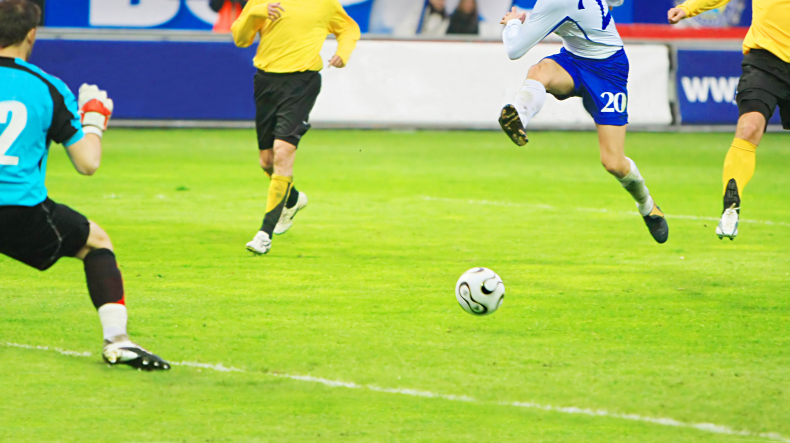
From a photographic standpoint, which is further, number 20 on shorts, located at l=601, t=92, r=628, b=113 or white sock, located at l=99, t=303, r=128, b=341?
number 20 on shorts, located at l=601, t=92, r=628, b=113

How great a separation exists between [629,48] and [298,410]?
1465 cm

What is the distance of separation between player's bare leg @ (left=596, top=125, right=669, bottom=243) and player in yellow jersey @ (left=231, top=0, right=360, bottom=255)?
2.25 m

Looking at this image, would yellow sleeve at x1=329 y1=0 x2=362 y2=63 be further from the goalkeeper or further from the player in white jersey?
the goalkeeper

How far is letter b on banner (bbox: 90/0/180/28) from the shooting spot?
25.8 meters

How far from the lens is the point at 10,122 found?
15.3 feet

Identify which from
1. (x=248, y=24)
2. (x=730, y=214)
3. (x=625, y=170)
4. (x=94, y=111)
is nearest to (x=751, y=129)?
(x=730, y=214)

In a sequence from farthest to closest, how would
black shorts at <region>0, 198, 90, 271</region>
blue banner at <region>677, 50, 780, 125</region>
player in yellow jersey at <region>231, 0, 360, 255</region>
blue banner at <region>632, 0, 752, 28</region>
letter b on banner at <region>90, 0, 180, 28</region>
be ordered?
blue banner at <region>632, 0, 752, 28</region>
letter b on banner at <region>90, 0, 180, 28</region>
blue banner at <region>677, 50, 780, 125</region>
player in yellow jersey at <region>231, 0, 360, 255</region>
black shorts at <region>0, 198, 90, 271</region>

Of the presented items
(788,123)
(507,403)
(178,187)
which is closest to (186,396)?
(507,403)

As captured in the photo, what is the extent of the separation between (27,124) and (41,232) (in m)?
0.47

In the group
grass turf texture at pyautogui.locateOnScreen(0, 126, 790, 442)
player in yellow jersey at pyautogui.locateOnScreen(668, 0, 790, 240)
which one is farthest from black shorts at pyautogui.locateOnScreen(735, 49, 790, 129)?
grass turf texture at pyautogui.locateOnScreen(0, 126, 790, 442)

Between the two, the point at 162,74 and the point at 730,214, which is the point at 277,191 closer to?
the point at 730,214

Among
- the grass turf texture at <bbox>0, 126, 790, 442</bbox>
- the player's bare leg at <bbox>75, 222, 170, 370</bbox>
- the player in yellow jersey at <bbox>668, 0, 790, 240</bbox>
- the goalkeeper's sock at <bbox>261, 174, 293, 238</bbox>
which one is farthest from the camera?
the goalkeeper's sock at <bbox>261, 174, 293, 238</bbox>

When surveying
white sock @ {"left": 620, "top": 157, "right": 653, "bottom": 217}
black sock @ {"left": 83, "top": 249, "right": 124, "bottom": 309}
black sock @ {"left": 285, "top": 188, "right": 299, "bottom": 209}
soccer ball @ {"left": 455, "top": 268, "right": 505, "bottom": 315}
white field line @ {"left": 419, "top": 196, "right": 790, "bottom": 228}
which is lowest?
white field line @ {"left": 419, "top": 196, "right": 790, "bottom": 228}

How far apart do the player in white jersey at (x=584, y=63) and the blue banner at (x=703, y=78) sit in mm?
10726
